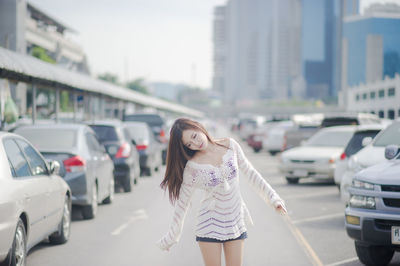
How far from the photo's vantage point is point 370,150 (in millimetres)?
11266

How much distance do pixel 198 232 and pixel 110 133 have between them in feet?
38.6

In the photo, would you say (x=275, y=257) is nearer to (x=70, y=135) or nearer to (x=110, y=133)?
(x=70, y=135)

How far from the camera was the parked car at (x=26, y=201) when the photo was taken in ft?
20.9

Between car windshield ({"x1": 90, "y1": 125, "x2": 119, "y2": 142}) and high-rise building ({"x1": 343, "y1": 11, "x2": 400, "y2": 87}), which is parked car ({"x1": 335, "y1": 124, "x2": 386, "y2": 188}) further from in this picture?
high-rise building ({"x1": 343, "y1": 11, "x2": 400, "y2": 87})

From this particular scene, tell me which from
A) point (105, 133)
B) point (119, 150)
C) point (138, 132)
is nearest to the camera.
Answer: point (119, 150)

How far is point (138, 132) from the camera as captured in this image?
Result: 2134 cm

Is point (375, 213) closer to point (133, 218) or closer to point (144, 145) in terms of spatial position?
point (133, 218)

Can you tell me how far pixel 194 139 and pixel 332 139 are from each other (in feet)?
52.2

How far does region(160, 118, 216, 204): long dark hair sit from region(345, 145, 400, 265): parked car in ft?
8.99

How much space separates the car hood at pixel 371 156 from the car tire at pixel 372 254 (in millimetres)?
3124

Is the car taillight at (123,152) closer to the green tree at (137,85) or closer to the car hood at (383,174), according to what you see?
the car hood at (383,174)

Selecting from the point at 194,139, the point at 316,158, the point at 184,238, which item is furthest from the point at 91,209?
the point at 316,158

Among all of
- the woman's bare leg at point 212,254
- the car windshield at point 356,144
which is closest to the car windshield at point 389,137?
the car windshield at point 356,144

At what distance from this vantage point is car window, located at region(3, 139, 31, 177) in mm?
7141
